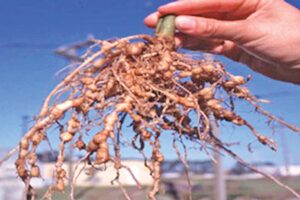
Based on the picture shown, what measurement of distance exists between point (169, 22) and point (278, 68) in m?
0.24

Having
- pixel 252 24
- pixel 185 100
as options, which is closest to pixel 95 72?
pixel 185 100

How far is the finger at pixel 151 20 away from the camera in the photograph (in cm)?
86

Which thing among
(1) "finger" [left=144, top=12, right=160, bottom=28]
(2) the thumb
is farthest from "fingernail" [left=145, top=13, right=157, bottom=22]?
(2) the thumb

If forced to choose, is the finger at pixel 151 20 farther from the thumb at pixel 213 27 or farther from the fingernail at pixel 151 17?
the thumb at pixel 213 27

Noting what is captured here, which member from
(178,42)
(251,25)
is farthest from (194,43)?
(251,25)

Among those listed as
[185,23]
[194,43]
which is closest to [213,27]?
[185,23]

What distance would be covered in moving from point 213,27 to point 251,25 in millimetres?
63

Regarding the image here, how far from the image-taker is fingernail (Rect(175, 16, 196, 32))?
76 cm

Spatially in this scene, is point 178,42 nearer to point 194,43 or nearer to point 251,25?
point 194,43

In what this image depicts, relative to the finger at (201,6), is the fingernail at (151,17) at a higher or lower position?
higher

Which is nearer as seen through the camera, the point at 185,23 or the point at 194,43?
the point at 185,23

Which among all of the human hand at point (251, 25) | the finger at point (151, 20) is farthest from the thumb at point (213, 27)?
the finger at point (151, 20)

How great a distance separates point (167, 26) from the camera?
2.67ft

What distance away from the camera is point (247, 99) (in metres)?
0.89
